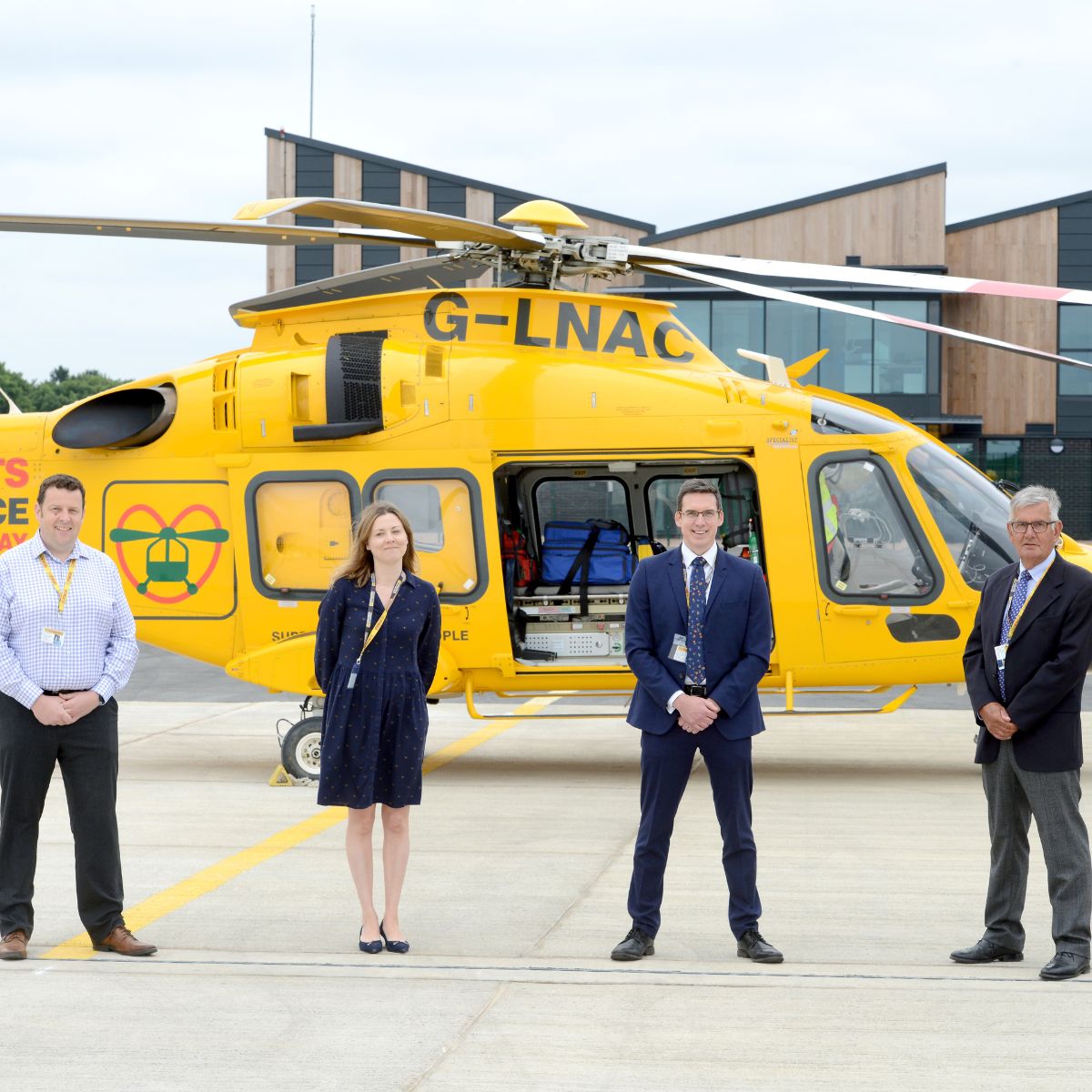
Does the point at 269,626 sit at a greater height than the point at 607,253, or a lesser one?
lesser

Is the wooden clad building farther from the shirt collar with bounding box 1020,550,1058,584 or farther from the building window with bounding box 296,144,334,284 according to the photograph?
the shirt collar with bounding box 1020,550,1058,584

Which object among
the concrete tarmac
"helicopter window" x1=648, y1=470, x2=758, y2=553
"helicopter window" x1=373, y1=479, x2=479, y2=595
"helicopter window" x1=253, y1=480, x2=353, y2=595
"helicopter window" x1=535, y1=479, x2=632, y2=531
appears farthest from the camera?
"helicopter window" x1=535, y1=479, x2=632, y2=531

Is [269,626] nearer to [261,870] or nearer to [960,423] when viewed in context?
[261,870]

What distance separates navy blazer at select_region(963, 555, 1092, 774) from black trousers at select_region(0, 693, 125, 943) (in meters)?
3.28

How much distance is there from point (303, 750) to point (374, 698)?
14.5ft

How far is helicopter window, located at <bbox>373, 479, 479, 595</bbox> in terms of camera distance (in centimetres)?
1028

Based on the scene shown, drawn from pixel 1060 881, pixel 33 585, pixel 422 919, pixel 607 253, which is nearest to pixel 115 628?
pixel 33 585

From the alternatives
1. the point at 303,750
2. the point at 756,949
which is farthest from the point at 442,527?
the point at 756,949

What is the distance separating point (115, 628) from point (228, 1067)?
1.97 meters

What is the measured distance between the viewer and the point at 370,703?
5.67 metres

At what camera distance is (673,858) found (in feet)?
24.6

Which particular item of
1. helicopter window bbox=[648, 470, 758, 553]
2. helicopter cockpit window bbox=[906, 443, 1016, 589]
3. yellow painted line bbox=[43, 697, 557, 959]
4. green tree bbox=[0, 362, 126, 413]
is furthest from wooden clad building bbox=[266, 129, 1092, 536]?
green tree bbox=[0, 362, 126, 413]

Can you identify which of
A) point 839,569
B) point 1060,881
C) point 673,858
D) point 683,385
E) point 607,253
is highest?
point 607,253

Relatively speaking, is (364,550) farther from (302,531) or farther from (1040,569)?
(302,531)
